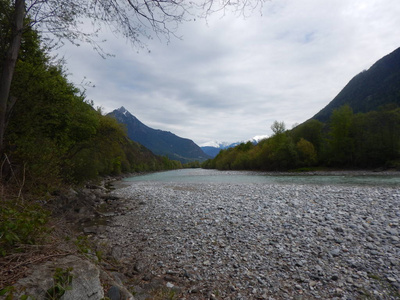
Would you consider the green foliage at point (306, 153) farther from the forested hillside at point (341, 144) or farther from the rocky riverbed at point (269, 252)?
the rocky riverbed at point (269, 252)

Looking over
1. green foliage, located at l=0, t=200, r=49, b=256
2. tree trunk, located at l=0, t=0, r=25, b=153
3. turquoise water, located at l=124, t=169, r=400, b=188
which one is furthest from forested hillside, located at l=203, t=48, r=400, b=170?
tree trunk, located at l=0, t=0, r=25, b=153

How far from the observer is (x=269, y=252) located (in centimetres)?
658

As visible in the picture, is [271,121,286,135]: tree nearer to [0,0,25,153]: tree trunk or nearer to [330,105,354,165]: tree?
[330,105,354,165]: tree

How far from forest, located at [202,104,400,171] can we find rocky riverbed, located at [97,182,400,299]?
50.2 metres

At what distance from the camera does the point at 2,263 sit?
284 cm

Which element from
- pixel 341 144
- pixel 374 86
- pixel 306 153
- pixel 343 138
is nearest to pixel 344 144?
pixel 341 144

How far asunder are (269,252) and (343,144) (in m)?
60.3

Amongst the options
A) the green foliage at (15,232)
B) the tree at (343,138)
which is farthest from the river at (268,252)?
the tree at (343,138)

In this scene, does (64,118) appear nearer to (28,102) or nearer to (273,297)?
(28,102)

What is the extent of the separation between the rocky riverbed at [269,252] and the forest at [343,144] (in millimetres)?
50250

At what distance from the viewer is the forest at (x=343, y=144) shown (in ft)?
159

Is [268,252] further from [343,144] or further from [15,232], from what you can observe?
[343,144]

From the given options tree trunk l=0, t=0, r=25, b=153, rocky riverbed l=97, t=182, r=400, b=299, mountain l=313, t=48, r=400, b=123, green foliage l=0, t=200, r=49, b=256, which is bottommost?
rocky riverbed l=97, t=182, r=400, b=299

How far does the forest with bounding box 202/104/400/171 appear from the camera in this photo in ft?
159
